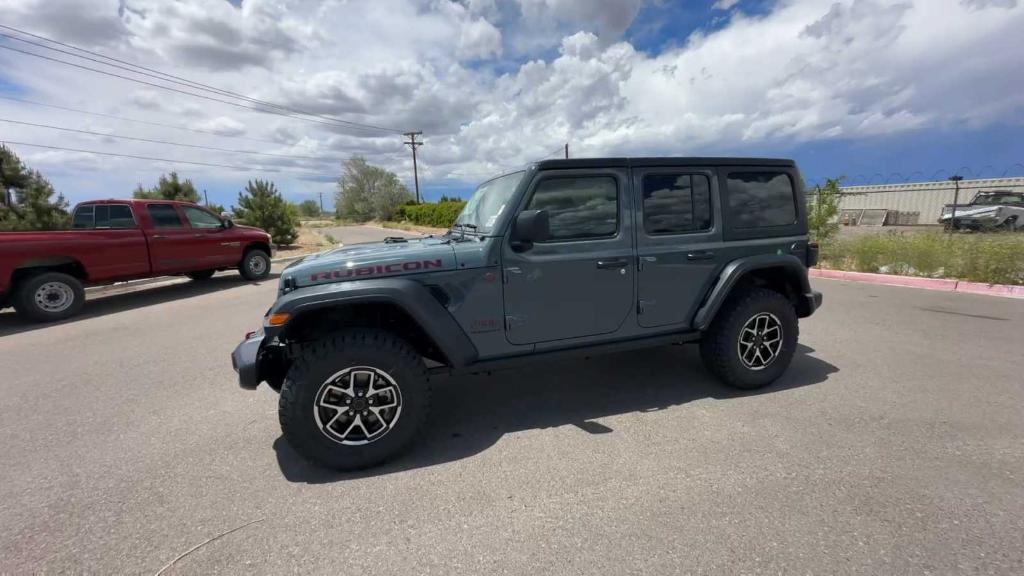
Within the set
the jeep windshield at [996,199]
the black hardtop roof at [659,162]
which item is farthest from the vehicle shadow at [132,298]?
the jeep windshield at [996,199]

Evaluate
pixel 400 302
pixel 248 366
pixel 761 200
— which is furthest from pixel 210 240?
pixel 761 200

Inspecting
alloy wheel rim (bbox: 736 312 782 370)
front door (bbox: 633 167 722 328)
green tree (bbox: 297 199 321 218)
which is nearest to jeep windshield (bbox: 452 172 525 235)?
front door (bbox: 633 167 722 328)

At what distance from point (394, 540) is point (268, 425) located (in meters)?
1.71

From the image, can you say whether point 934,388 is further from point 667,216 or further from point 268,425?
point 268,425

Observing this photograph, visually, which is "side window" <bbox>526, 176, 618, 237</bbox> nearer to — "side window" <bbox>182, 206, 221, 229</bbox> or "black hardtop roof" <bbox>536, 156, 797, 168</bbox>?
"black hardtop roof" <bbox>536, 156, 797, 168</bbox>

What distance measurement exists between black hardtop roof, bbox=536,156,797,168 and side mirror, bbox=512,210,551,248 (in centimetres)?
49

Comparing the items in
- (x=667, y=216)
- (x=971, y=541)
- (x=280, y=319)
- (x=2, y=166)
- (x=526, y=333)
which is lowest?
(x=971, y=541)

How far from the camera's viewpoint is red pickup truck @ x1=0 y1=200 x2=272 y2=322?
21.6 feet

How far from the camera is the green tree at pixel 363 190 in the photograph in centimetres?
6556

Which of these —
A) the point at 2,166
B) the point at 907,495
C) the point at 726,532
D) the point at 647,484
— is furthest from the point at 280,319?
the point at 2,166

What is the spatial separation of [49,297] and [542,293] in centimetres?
839

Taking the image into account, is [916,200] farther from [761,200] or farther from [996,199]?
[761,200]

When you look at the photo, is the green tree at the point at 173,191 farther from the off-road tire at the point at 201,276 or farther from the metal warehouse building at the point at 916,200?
the metal warehouse building at the point at 916,200

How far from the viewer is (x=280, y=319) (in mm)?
2488
